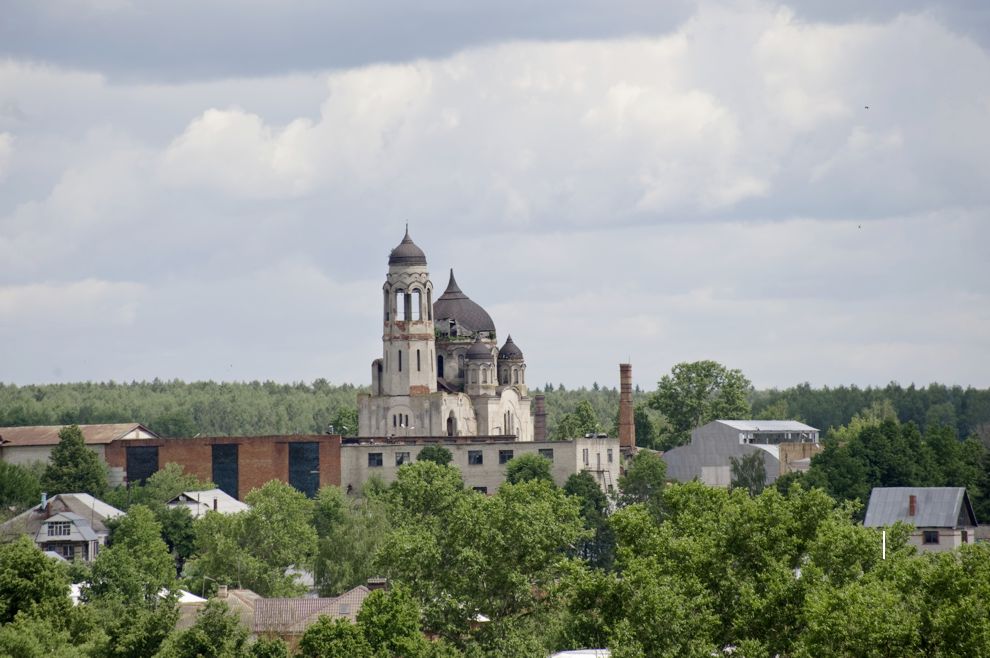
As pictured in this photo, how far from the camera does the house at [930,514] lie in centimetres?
13362

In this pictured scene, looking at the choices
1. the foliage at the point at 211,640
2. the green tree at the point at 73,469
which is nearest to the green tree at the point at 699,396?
the green tree at the point at 73,469

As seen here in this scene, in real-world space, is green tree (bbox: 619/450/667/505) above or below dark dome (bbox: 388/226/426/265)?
below

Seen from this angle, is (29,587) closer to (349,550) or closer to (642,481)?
(349,550)

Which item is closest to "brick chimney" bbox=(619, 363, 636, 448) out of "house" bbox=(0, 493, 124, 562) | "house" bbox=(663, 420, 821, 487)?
"house" bbox=(663, 420, 821, 487)

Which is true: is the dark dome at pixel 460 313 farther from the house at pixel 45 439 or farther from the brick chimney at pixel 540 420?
the house at pixel 45 439

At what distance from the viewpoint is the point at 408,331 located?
168 metres

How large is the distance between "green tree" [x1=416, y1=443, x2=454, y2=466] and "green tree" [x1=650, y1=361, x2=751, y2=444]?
36.5m

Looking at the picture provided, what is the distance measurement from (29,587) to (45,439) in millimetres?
85908

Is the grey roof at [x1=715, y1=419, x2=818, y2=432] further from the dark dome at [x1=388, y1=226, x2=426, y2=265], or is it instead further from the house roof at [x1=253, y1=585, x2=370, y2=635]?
the house roof at [x1=253, y1=585, x2=370, y2=635]

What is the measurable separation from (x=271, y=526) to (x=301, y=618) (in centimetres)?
3051

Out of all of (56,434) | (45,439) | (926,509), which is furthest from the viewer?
(56,434)

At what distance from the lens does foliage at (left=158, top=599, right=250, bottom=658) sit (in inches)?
2889

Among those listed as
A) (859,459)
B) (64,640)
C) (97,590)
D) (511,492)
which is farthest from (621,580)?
(859,459)

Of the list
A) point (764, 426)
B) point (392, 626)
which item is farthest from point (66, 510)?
point (392, 626)
